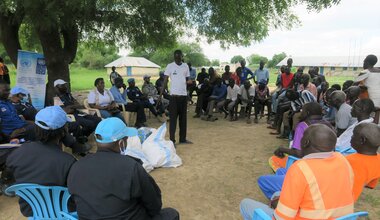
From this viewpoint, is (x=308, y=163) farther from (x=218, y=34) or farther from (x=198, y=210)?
(x=218, y=34)

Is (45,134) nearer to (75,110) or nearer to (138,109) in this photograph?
(75,110)

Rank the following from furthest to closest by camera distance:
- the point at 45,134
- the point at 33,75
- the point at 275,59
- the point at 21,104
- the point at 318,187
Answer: the point at 275,59 → the point at 33,75 → the point at 21,104 → the point at 45,134 → the point at 318,187

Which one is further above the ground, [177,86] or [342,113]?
[177,86]

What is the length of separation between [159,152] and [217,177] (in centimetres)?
102

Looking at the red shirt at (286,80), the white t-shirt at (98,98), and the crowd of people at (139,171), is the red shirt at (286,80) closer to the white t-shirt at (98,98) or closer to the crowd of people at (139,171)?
the crowd of people at (139,171)

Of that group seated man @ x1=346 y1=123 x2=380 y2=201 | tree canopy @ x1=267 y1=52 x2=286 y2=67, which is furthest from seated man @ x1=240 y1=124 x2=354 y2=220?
tree canopy @ x1=267 y1=52 x2=286 y2=67

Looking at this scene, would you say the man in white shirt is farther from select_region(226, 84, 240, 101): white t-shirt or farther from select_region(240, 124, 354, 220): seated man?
select_region(240, 124, 354, 220): seated man

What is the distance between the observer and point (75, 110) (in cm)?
622

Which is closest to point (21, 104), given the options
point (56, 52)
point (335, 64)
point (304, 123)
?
point (56, 52)

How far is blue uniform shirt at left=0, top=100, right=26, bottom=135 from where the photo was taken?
4.54m

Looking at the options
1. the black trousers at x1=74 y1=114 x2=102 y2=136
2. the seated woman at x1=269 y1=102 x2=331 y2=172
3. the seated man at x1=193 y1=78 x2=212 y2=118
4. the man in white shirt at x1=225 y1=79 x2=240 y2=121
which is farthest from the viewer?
the seated man at x1=193 y1=78 x2=212 y2=118

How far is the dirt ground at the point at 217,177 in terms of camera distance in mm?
3682

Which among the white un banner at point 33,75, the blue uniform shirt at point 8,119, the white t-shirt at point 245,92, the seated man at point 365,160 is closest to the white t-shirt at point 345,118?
the seated man at point 365,160

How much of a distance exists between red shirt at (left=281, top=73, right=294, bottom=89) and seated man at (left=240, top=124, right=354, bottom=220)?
264 inches
